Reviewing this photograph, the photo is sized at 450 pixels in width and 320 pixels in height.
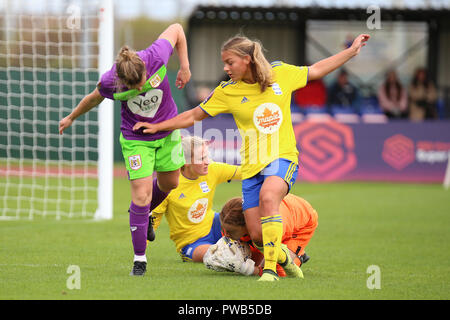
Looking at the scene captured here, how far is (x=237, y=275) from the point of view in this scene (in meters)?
5.75

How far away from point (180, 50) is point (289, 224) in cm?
187

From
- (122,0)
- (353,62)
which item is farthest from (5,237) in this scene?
(353,62)

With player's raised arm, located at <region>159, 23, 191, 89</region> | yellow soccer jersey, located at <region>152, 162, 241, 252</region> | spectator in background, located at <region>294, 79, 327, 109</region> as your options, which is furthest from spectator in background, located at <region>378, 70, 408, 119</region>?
player's raised arm, located at <region>159, 23, 191, 89</region>

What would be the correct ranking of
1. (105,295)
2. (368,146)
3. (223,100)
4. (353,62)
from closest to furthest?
(105,295), (223,100), (368,146), (353,62)

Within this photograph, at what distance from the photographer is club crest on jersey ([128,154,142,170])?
5703 millimetres

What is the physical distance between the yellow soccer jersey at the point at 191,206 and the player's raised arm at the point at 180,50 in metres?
0.97

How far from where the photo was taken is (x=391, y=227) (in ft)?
30.6

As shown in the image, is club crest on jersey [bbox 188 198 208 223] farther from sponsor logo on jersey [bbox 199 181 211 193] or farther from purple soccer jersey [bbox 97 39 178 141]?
purple soccer jersey [bbox 97 39 178 141]

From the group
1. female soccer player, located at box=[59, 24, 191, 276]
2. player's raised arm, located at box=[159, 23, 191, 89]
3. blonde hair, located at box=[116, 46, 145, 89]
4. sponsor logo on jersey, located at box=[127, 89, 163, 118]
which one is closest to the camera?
blonde hair, located at box=[116, 46, 145, 89]

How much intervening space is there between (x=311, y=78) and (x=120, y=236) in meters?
3.57

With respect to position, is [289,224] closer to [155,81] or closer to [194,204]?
[194,204]

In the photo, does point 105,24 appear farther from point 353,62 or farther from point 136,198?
point 353,62

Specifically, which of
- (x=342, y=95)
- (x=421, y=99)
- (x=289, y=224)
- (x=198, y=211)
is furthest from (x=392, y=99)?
(x=289, y=224)

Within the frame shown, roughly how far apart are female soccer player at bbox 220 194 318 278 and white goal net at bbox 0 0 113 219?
4124 mm
